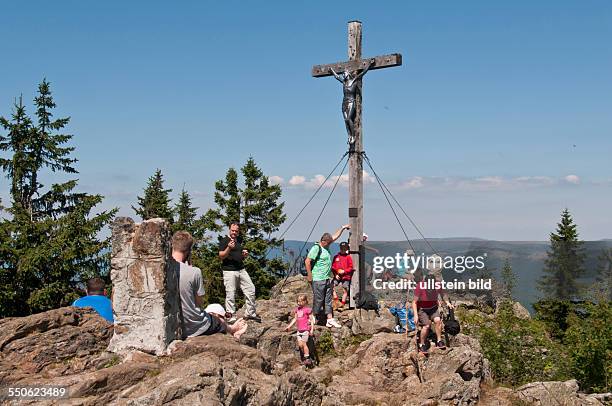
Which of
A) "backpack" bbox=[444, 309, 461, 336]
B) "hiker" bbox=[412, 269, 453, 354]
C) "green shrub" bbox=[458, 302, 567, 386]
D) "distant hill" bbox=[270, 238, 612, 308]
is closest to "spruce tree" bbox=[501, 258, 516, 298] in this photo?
"distant hill" bbox=[270, 238, 612, 308]

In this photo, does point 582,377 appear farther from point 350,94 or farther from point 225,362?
point 225,362

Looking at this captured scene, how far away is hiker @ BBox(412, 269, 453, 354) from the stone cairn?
18.3ft

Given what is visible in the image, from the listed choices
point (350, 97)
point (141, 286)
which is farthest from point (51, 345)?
point (350, 97)

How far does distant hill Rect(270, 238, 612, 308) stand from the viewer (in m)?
14.8

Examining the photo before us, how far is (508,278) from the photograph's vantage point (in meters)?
A: 24.7

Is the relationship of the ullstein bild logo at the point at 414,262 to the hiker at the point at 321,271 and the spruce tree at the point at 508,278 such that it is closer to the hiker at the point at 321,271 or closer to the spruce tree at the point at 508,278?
the hiker at the point at 321,271

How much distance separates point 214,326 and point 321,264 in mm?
5249

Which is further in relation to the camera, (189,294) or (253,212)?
A: (253,212)

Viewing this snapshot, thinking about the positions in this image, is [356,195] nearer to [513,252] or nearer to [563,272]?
[513,252]

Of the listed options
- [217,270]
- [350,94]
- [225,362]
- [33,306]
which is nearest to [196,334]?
[225,362]

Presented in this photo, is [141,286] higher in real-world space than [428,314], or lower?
higher

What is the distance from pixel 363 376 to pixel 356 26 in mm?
8126

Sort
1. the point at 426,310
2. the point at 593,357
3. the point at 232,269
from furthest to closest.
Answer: the point at 593,357, the point at 232,269, the point at 426,310

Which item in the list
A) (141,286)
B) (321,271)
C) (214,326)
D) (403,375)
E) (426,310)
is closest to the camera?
(141,286)
